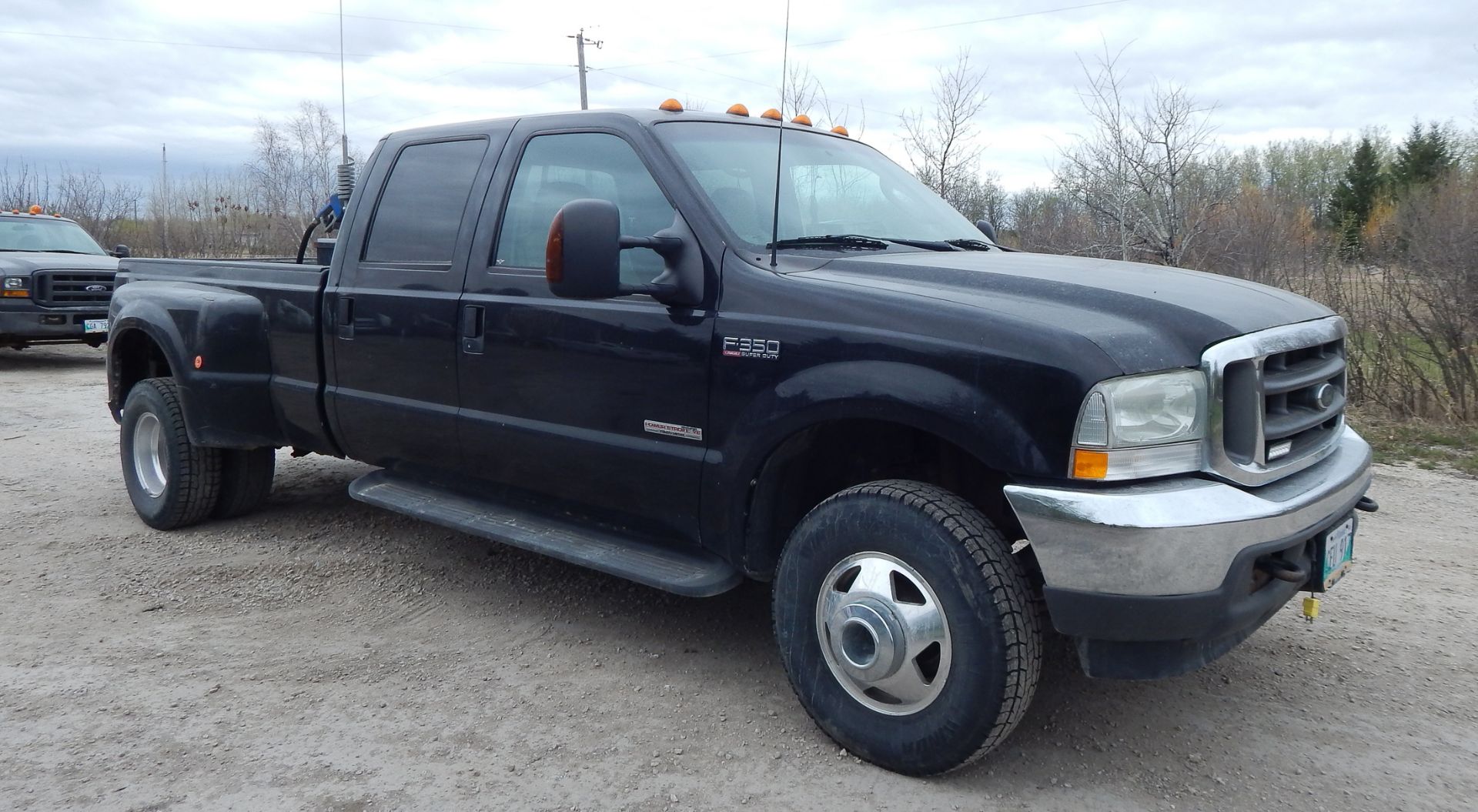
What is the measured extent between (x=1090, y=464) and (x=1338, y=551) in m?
0.98

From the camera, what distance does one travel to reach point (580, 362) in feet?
12.4

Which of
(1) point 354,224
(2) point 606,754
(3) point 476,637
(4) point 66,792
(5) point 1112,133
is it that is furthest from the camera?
(5) point 1112,133

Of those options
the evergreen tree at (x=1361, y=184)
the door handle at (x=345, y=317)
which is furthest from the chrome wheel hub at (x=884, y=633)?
the evergreen tree at (x=1361, y=184)

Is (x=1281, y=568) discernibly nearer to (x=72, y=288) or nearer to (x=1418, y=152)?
(x=72, y=288)

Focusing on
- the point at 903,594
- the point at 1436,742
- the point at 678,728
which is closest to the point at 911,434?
the point at 903,594

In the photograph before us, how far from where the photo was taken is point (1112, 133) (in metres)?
12.6

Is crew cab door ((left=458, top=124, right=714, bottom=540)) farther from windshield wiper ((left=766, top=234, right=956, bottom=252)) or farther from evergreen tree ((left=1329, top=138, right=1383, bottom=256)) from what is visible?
evergreen tree ((left=1329, top=138, right=1383, bottom=256))

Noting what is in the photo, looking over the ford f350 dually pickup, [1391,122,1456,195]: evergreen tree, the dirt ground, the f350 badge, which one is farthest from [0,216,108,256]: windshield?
[1391,122,1456,195]: evergreen tree

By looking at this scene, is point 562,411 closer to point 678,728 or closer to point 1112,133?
point 678,728

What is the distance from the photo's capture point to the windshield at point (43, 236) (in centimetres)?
1345

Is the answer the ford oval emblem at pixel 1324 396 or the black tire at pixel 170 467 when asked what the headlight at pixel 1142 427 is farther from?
the black tire at pixel 170 467

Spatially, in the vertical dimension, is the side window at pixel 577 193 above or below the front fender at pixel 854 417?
above

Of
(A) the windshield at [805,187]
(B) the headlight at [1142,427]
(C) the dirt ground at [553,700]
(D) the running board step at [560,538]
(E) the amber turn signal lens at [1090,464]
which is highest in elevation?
(A) the windshield at [805,187]

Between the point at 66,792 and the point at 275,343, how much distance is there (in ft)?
8.08
